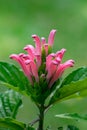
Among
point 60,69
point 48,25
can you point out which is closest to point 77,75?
point 60,69

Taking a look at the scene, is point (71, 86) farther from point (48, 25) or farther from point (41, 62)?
point (48, 25)

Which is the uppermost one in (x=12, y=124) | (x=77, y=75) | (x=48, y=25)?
(x=48, y=25)

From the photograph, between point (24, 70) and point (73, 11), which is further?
point (73, 11)

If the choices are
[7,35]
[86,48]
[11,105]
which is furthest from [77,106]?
[11,105]

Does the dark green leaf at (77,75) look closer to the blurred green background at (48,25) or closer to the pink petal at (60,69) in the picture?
the pink petal at (60,69)

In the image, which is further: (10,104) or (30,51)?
(10,104)

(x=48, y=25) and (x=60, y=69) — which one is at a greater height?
(x=48, y=25)

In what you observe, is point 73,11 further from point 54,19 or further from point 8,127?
point 8,127

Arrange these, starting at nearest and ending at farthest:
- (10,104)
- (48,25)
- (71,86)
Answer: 1. (71,86)
2. (10,104)
3. (48,25)
